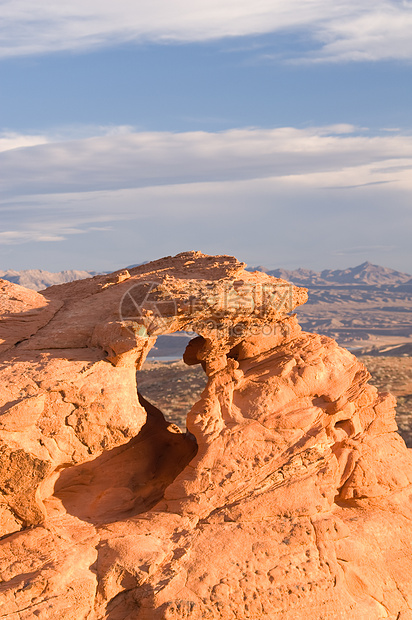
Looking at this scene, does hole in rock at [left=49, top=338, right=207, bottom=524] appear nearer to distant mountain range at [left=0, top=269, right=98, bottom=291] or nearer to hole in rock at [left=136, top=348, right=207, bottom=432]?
hole in rock at [left=136, top=348, right=207, bottom=432]

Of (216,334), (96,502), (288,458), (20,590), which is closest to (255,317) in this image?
(216,334)

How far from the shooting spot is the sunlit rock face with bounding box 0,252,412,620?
845 centimetres

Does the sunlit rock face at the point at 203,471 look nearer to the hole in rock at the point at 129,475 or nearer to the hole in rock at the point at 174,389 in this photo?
the hole in rock at the point at 129,475

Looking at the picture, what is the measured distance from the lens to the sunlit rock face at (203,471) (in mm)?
8445

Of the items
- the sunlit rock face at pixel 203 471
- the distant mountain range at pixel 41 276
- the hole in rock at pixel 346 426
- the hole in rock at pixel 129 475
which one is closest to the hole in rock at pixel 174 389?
the hole in rock at pixel 129 475

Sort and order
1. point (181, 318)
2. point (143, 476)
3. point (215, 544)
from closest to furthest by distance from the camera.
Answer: point (215, 544)
point (181, 318)
point (143, 476)

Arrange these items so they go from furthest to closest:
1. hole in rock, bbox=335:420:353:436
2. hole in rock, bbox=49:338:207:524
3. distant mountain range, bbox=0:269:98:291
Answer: distant mountain range, bbox=0:269:98:291
hole in rock, bbox=335:420:353:436
hole in rock, bbox=49:338:207:524

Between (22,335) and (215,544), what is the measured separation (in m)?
4.83

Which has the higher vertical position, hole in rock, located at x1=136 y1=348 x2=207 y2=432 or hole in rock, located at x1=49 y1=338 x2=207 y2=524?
hole in rock, located at x1=49 y1=338 x2=207 y2=524

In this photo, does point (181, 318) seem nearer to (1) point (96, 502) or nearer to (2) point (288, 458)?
(2) point (288, 458)

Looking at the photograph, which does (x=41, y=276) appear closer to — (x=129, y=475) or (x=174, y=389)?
(x=174, y=389)

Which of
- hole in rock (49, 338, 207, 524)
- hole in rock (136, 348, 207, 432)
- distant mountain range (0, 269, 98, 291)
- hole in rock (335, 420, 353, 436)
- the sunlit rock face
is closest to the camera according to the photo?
the sunlit rock face

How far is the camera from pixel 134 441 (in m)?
11.5

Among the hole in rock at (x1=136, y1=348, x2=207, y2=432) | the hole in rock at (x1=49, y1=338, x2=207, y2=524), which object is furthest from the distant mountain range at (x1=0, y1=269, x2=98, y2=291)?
the hole in rock at (x1=49, y1=338, x2=207, y2=524)
